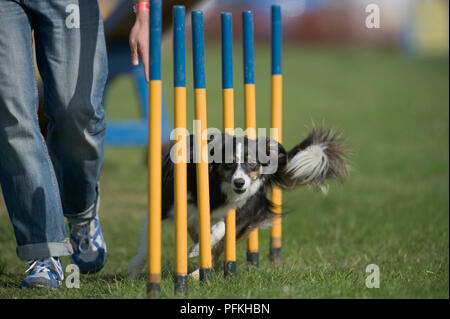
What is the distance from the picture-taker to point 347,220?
5273 millimetres

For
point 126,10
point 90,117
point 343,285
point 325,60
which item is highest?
point 126,10

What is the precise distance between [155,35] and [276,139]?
1.44m

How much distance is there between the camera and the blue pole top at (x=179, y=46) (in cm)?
282

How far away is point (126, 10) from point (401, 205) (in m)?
3.02

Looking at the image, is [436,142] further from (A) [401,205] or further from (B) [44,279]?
(B) [44,279]

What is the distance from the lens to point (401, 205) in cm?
569

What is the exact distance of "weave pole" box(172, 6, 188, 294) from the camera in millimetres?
2828

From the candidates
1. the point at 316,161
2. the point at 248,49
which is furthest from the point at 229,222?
the point at 248,49

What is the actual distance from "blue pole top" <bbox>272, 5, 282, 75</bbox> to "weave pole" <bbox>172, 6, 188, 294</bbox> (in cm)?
110

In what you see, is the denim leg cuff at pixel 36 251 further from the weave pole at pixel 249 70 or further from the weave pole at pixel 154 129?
the weave pole at pixel 249 70

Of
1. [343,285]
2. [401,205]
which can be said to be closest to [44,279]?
[343,285]

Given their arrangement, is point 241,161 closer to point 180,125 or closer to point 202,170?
point 202,170

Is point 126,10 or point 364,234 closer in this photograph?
point 364,234

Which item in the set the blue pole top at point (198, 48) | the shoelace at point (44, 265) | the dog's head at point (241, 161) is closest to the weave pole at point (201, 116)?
the blue pole top at point (198, 48)
